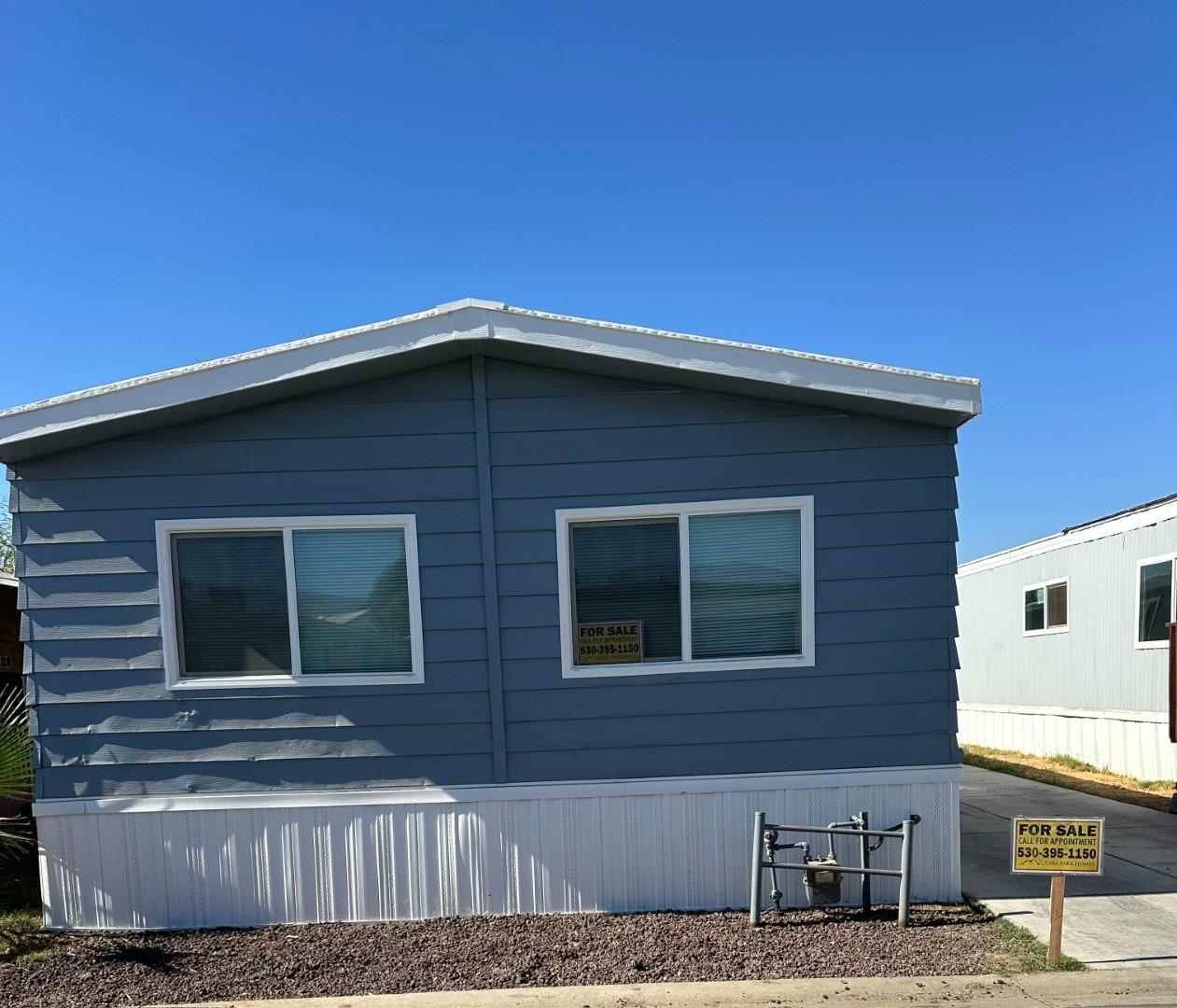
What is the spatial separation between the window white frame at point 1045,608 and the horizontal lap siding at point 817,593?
25.9ft

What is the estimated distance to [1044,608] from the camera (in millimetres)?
12375

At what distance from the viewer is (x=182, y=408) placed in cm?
491

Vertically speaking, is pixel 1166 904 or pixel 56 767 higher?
pixel 56 767

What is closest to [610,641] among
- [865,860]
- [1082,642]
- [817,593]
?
[817,593]

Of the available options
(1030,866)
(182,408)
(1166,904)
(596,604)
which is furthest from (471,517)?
(1166,904)

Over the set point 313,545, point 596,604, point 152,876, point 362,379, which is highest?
point 362,379

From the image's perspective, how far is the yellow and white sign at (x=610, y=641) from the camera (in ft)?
16.9

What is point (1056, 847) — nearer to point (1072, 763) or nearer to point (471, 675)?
point (471, 675)

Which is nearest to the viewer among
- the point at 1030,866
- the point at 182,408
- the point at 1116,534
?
the point at 1030,866

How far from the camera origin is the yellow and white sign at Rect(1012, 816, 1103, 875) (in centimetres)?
429

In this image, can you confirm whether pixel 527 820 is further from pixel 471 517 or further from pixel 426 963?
pixel 471 517

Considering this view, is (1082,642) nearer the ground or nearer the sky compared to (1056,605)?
nearer the ground

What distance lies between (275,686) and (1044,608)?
1151 cm

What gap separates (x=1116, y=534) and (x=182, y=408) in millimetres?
10613
